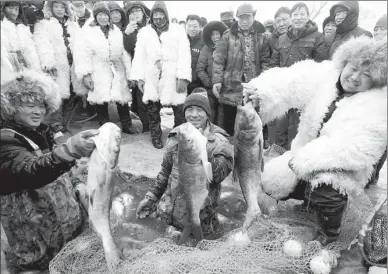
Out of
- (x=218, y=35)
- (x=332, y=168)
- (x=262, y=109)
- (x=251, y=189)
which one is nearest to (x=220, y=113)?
(x=218, y=35)

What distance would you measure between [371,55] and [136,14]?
463 centimetres

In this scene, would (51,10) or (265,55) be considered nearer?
(265,55)

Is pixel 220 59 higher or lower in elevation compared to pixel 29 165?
higher

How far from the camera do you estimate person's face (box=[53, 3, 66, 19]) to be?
18.8 feet

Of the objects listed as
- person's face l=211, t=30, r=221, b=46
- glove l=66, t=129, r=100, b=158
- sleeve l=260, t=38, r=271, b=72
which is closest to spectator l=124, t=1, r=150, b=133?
person's face l=211, t=30, r=221, b=46

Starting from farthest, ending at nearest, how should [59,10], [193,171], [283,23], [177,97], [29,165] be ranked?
[283,23]
[177,97]
[59,10]
[193,171]
[29,165]

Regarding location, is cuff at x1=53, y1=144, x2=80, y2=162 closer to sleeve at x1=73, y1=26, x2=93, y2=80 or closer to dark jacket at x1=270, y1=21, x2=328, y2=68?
sleeve at x1=73, y1=26, x2=93, y2=80

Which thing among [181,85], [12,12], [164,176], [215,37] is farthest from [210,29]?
[164,176]

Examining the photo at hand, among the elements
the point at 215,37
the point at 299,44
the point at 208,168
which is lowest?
the point at 208,168

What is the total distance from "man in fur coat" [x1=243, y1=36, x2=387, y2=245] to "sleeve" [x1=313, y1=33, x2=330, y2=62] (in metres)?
1.87

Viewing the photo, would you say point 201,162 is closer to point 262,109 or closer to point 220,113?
point 262,109

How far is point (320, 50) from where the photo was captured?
533 centimetres

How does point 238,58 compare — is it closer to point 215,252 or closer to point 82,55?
point 82,55

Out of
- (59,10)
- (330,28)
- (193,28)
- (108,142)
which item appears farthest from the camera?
(193,28)
